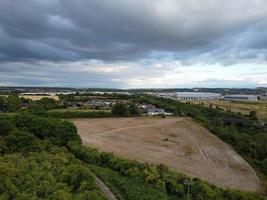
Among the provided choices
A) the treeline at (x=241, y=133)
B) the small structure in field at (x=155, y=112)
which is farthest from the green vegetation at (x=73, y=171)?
the small structure in field at (x=155, y=112)

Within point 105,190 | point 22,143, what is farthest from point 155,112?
point 105,190

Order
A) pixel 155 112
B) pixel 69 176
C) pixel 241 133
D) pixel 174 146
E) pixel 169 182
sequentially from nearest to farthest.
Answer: pixel 69 176, pixel 169 182, pixel 174 146, pixel 241 133, pixel 155 112

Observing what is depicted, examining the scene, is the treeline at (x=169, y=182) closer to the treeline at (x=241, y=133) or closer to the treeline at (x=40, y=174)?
the treeline at (x=40, y=174)

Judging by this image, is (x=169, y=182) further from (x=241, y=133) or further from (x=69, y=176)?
(x=241, y=133)

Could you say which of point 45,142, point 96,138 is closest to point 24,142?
point 45,142

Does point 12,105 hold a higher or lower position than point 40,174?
higher

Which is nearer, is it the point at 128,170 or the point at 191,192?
the point at 191,192

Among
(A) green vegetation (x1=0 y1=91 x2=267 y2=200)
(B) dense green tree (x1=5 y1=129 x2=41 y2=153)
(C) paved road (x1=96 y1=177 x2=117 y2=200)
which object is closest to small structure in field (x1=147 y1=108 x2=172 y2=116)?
(A) green vegetation (x1=0 y1=91 x2=267 y2=200)

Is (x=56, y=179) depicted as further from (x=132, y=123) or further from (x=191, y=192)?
(x=132, y=123)
